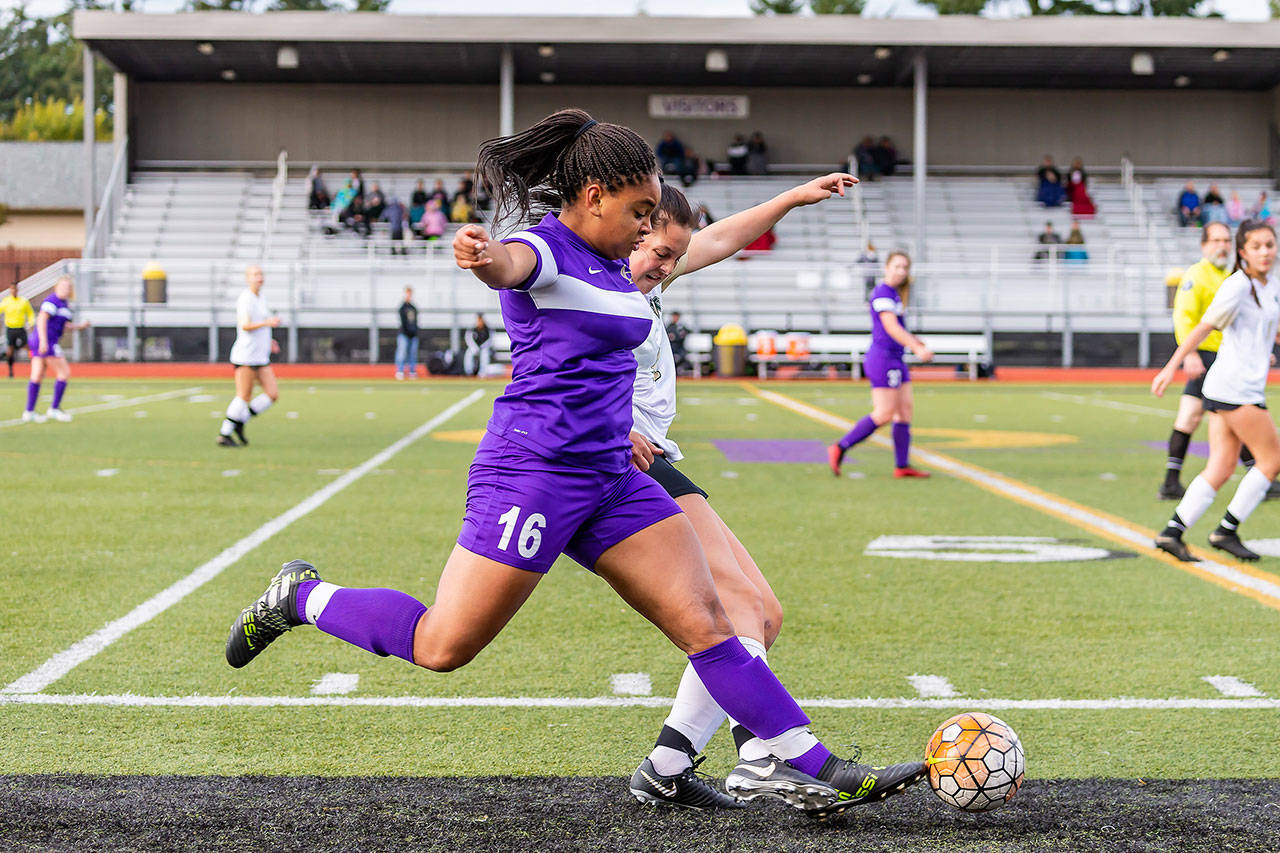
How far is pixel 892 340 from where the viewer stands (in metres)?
11.4

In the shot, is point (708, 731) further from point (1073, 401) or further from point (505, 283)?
point (1073, 401)

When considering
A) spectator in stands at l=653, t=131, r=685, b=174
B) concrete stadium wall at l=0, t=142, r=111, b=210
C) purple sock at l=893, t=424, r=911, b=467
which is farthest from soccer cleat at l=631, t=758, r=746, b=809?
concrete stadium wall at l=0, t=142, r=111, b=210

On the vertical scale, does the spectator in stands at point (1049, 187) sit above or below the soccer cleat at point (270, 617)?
above

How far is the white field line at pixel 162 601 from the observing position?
5.12 metres

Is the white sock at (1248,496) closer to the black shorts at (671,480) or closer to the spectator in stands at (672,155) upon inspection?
the black shorts at (671,480)

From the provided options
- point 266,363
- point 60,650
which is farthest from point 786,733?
point 266,363

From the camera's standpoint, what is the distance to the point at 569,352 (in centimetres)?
347

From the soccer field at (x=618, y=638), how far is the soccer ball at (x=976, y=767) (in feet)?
0.24

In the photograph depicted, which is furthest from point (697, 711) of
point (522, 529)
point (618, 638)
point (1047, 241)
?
point (1047, 241)

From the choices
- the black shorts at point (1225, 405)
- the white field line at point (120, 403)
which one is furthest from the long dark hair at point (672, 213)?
the white field line at point (120, 403)

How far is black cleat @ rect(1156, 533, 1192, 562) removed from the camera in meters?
7.72

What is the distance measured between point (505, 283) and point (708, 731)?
1.49m

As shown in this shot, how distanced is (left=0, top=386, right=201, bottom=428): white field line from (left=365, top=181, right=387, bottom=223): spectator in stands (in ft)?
38.9

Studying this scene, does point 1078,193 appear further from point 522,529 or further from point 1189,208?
point 522,529
